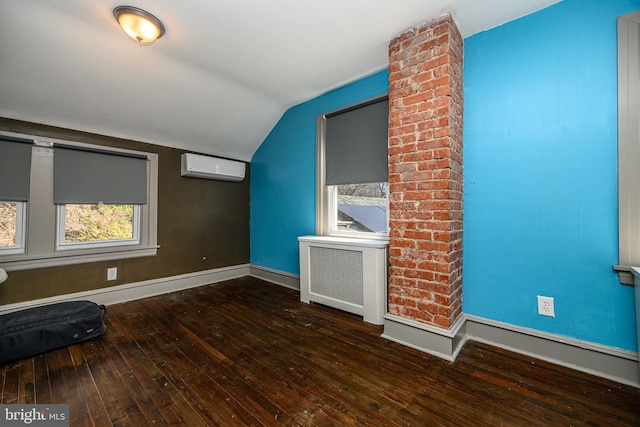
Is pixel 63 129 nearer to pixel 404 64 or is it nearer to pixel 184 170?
pixel 184 170

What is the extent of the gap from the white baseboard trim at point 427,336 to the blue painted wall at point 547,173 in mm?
349

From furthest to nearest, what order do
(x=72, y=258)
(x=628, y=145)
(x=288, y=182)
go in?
(x=288, y=182) < (x=72, y=258) < (x=628, y=145)

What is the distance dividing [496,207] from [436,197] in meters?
0.56

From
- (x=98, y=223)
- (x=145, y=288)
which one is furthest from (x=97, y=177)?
(x=145, y=288)

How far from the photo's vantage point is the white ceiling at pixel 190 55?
6.34 ft

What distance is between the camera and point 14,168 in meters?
2.53

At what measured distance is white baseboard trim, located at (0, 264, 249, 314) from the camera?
2709mm

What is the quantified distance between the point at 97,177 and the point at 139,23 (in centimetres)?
187

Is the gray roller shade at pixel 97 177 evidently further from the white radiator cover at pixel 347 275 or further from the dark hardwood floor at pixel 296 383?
the white radiator cover at pixel 347 275

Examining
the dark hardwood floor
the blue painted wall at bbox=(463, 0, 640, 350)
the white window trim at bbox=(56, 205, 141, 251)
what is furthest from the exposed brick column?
the white window trim at bbox=(56, 205, 141, 251)

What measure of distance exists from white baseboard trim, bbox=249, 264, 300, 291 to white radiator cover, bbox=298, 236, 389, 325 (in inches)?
20.4

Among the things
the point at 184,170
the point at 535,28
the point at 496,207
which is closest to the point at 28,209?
the point at 184,170

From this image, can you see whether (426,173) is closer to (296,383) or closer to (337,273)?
(337,273)

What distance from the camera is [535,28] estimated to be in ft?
6.46
